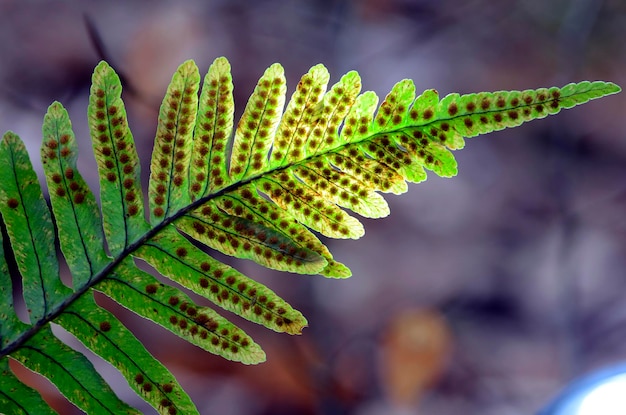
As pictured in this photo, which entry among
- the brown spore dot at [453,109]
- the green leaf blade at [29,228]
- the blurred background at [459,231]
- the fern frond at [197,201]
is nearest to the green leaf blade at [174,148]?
the fern frond at [197,201]

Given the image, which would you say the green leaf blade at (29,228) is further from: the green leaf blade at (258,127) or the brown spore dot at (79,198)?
the green leaf blade at (258,127)

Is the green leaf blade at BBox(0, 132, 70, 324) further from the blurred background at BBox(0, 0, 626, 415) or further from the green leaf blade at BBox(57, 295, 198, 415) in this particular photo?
the blurred background at BBox(0, 0, 626, 415)

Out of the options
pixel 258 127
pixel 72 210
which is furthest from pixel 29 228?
pixel 258 127

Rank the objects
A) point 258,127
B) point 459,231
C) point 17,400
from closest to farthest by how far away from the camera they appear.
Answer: point 17,400 → point 258,127 → point 459,231

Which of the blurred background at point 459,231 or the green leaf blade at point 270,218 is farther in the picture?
the blurred background at point 459,231

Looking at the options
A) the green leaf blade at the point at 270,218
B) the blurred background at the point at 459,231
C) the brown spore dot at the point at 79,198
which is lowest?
the brown spore dot at the point at 79,198

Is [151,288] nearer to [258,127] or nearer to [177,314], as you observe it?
[177,314]
